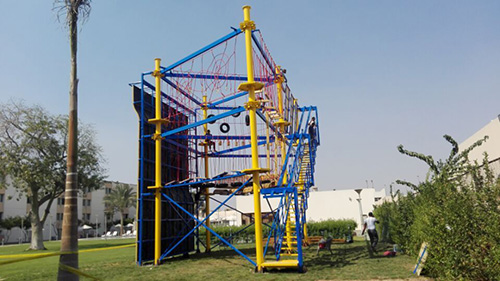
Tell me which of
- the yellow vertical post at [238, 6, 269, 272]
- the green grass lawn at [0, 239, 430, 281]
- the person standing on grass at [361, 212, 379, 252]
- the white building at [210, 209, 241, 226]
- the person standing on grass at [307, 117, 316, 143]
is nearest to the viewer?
the green grass lawn at [0, 239, 430, 281]

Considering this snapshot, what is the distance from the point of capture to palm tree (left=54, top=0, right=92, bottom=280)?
8268 millimetres

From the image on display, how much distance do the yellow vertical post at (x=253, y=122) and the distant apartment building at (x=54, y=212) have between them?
3694 centimetres

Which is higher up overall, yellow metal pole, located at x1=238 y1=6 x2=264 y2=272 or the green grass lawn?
yellow metal pole, located at x1=238 y1=6 x2=264 y2=272

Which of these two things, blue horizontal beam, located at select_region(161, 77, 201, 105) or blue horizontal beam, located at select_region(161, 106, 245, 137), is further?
blue horizontal beam, located at select_region(161, 77, 201, 105)

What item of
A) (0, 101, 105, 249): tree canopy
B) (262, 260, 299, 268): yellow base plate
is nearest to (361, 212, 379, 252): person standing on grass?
(262, 260, 299, 268): yellow base plate

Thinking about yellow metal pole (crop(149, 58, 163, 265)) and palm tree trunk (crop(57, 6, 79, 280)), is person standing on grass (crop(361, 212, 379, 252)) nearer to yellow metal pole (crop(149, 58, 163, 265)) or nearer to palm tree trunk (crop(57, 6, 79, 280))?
yellow metal pole (crop(149, 58, 163, 265))

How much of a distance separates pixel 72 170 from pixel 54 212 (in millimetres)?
66102

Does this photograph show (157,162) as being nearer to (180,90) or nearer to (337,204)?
(180,90)

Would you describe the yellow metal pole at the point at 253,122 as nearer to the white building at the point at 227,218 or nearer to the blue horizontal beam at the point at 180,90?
the blue horizontal beam at the point at 180,90

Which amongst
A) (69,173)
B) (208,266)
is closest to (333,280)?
(208,266)

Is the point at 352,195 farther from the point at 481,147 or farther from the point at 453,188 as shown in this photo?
the point at 453,188

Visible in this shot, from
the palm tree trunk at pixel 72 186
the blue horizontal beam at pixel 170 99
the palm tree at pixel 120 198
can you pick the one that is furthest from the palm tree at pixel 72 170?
the palm tree at pixel 120 198

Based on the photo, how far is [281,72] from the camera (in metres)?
17.3

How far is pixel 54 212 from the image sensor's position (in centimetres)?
6662
